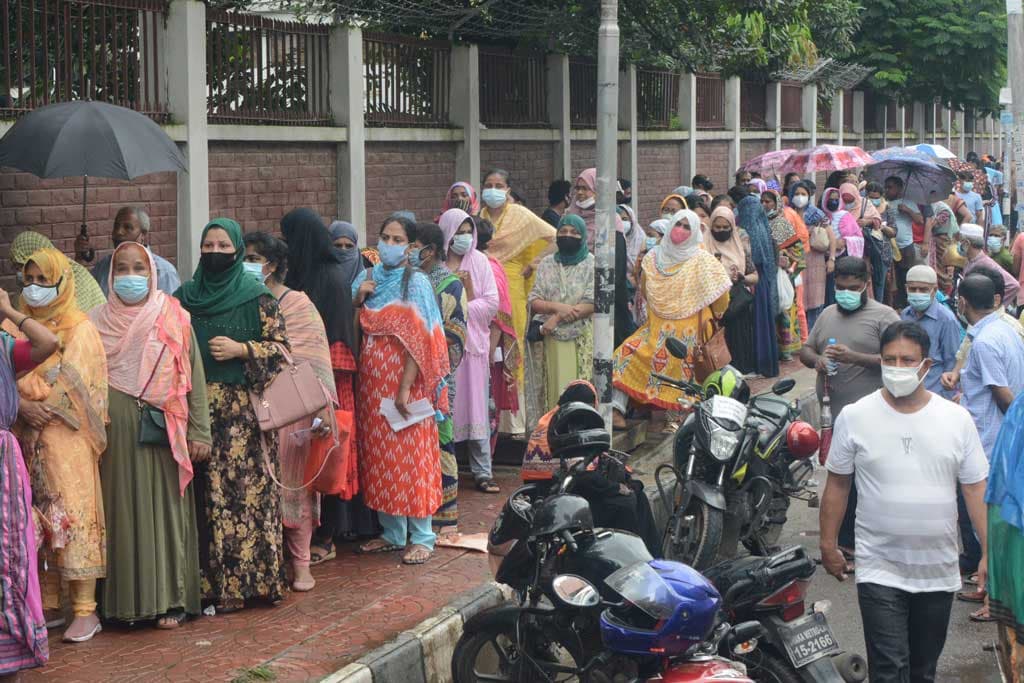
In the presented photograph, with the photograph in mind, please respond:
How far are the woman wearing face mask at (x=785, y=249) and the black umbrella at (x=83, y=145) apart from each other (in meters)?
7.71

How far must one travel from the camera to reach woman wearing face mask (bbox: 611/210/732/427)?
418 inches

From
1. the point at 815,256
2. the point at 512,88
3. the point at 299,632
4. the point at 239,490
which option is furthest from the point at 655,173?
the point at 299,632

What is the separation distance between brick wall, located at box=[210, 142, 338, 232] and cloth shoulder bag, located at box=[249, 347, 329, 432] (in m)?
3.05

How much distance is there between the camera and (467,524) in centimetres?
888

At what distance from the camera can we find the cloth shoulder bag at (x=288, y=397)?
7.08m

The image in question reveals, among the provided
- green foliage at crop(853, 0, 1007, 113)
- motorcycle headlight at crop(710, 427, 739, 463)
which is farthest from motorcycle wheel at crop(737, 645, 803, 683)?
green foliage at crop(853, 0, 1007, 113)

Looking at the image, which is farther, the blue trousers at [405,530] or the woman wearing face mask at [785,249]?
the woman wearing face mask at [785,249]

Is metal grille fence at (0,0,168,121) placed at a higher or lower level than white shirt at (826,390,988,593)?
higher

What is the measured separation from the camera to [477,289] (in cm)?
929

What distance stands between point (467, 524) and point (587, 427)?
3021mm

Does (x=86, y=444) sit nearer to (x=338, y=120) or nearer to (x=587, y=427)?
(x=587, y=427)

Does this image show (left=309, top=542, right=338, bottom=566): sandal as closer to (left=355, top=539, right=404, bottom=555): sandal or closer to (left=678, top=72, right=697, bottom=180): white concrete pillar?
(left=355, top=539, right=404, bottom=555): sandal

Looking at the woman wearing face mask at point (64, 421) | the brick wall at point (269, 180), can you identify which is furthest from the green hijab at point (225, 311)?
the brick wall at point (269, 180)

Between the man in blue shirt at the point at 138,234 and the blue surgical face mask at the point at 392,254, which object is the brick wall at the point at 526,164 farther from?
the blue surgical face mask at the point at 392,254
